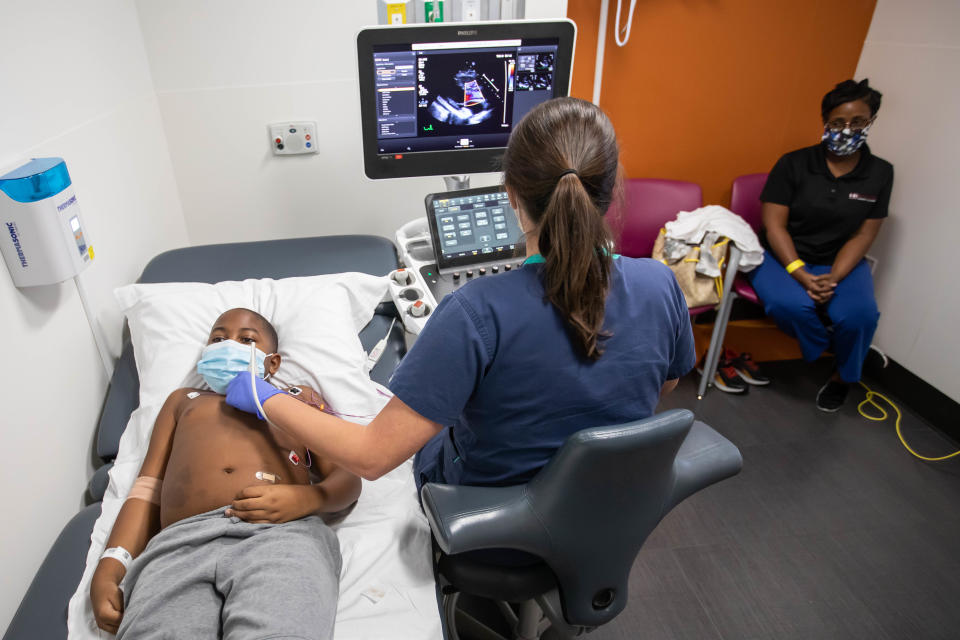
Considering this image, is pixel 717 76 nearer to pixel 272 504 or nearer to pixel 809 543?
pixel 809 543

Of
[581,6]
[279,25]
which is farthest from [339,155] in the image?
[581,6]

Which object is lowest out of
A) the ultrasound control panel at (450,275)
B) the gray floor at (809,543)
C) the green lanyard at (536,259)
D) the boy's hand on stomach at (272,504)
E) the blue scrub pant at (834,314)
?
the gray floor at (809,543)

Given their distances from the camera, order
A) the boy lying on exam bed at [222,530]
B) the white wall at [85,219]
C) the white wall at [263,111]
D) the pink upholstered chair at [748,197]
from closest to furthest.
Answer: the boy lying on exam bed at [222,530] < the white wall at [85,219] < the white wall at [263,111] < the pink upholstered chair at [748,197]

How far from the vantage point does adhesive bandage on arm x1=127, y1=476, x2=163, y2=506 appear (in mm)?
1281

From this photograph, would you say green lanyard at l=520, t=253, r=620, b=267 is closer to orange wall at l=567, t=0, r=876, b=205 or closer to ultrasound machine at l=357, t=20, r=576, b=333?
ultrasound machine at l=357, t=20, r=576, b=333

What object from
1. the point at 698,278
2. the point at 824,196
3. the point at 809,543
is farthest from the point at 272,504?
the point at 824,196

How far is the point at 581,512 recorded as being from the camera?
969 millimetres

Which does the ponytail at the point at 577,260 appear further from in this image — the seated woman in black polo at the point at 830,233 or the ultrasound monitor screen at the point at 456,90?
the seated woman in black polo at the point at 830,233

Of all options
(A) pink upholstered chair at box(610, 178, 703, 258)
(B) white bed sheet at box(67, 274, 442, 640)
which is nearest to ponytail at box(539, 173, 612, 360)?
(B) white bed sheet at box(67, 274, 442, 640)

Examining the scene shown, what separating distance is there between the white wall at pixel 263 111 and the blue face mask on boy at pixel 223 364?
99 cm

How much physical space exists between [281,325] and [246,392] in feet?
1.50

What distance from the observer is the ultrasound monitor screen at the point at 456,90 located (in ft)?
5.56

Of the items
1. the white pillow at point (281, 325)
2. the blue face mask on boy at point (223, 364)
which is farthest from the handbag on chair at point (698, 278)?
the blue face mask on boy at point (223, 364)

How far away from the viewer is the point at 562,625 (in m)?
1.15
